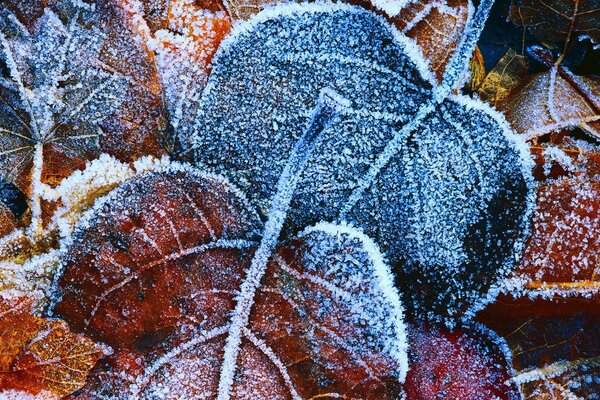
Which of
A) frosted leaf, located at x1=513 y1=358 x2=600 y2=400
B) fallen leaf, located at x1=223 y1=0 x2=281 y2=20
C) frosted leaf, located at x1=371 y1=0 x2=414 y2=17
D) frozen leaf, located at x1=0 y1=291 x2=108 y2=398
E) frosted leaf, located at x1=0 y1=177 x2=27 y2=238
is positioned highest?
fallen leaf, located at x1=223 y1=0 x2=281 y2=20

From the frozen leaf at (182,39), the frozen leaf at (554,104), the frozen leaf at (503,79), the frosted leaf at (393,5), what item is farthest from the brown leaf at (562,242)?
the frozen leaf at (182,39)

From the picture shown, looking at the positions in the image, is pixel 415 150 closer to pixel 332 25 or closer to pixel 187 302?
pixel 332 25

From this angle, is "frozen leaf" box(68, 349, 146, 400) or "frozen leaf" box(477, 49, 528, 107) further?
"frozen leaf" box(477, 49, 528, 107)

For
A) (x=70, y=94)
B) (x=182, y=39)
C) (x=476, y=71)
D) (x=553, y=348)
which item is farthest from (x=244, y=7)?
(x=553, y=348)

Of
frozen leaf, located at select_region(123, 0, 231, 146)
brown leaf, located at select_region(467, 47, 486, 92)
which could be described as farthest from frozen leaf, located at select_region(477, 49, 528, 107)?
frozen leaf, located at select_region(123, 0, 231, 146)

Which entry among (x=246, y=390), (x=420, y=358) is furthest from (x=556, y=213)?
(x=246, y=390)

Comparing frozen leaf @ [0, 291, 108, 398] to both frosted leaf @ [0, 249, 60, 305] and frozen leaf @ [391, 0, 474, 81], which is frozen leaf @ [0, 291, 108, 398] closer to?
frosted leaf @ [0, 249, 60, 305]

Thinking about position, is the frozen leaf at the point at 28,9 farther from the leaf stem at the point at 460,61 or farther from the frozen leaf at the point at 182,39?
the leaf stem at the point at 460,61
